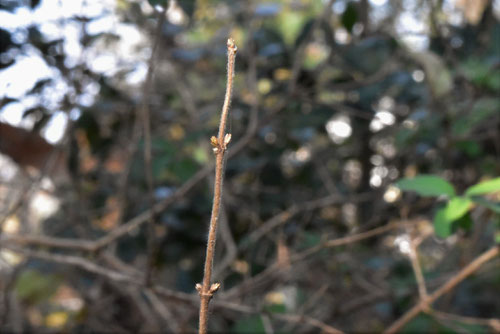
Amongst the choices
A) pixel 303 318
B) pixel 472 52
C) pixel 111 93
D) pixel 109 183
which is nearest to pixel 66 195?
pixel 109 183

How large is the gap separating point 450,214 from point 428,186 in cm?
7

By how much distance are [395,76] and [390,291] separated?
2.27ft

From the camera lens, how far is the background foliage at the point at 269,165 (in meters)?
1.42

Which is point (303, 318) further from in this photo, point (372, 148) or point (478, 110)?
point (372, 148)

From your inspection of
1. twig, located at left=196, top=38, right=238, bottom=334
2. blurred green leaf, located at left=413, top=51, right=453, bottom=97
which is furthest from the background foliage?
twig, located at left=196, top=38, right=238, bottom=334

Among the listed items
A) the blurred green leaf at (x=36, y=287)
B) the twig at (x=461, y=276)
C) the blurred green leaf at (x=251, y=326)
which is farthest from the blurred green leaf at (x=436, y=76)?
the blurred green leaf at (x=36, y=287)

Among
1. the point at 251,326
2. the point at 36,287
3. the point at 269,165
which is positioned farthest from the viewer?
the point at 269,165

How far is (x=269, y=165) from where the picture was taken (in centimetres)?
186

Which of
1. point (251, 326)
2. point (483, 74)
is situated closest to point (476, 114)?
point (483, 74)

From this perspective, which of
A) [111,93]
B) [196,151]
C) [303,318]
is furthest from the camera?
[196,151]

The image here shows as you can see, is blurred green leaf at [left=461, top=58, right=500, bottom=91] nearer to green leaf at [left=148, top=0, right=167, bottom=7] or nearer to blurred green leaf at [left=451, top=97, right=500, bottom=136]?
blurred green leaf at [left=451, top=97, right=500, bottom=136]

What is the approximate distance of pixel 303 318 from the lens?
1070 mm

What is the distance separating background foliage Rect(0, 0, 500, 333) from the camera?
1.42 m

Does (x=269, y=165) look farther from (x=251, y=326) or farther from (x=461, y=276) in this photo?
(x=461, y=276)
